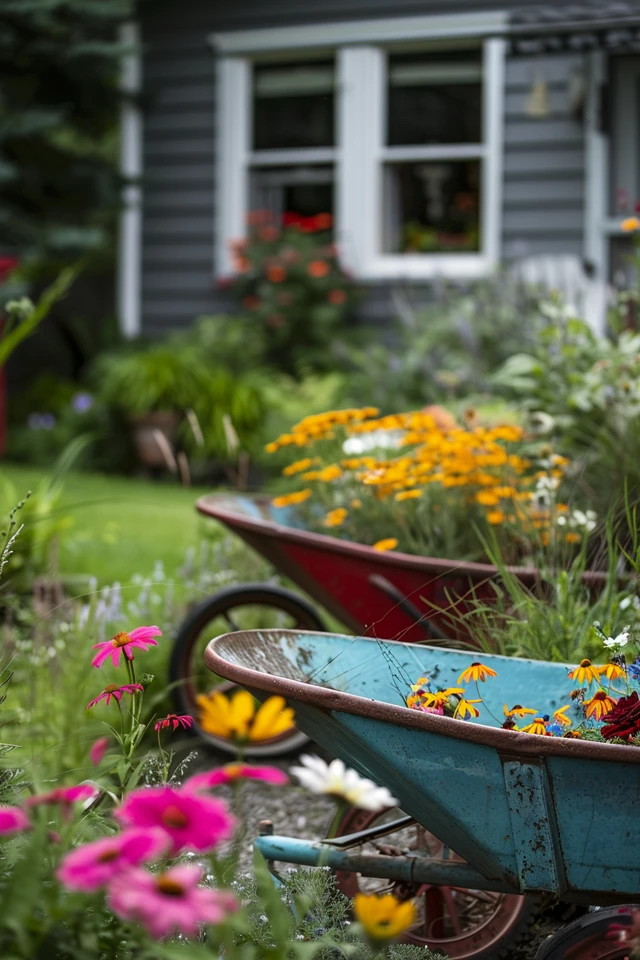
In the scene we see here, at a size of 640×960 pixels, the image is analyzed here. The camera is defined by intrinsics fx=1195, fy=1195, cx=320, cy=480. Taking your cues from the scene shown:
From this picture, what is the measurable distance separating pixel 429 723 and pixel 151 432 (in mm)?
6155

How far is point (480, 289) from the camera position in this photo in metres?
7.24

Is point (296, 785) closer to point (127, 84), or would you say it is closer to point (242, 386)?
point (242, 386)

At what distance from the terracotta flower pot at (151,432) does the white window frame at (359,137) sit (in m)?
1.63

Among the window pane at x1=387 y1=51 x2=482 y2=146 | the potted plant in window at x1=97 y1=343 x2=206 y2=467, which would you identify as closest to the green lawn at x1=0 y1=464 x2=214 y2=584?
the potted plant in window at x1=97 y1=343 x2=206 y2=467

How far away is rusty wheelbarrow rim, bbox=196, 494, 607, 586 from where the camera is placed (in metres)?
2.62

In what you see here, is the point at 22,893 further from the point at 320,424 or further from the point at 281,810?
the point at 320,424

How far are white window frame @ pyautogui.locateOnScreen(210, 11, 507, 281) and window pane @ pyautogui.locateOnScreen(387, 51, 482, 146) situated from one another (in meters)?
0.12

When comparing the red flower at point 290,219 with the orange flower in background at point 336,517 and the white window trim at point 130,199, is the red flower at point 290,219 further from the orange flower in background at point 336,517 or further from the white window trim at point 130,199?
the orange flower in background at point 336,517

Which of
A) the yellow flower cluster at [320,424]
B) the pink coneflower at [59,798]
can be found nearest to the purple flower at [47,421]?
the yellow flower cluster at [320,424]

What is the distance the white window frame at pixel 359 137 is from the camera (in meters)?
8.11

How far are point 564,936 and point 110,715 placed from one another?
1.69 metres

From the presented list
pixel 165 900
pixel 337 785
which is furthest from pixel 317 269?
pixel 165 900

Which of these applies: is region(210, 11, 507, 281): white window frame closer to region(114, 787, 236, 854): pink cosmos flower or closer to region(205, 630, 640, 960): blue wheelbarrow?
region(205, 630, 640, 960): blue wheelbarrow

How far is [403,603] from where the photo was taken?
2.74 meters
